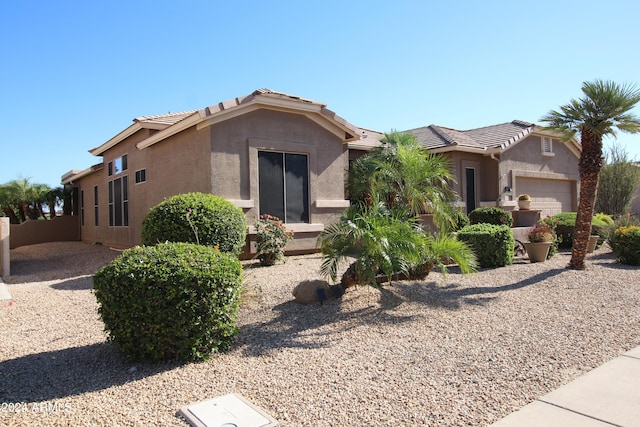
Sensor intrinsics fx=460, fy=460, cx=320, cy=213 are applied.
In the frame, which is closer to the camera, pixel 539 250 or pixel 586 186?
pixel 586 186

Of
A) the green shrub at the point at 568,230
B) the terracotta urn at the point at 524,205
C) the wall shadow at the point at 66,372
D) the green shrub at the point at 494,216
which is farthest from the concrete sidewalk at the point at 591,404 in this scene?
the terracotta urn at the point at 524,205

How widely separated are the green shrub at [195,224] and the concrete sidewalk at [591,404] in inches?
256

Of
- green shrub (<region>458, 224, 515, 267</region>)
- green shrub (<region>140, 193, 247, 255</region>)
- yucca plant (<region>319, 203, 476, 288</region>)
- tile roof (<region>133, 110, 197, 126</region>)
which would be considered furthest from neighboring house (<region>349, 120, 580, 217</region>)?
yucca plant (<region>319, 203, 476, 288</region>)

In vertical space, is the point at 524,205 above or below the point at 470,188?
below

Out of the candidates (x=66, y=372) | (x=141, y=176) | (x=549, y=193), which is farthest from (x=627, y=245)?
(x=141, y=176)

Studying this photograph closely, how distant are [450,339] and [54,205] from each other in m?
25.2

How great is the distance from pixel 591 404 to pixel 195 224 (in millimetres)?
7296

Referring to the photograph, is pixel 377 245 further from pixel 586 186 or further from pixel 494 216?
pixel 494 216

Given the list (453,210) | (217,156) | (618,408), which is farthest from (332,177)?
(618,408)

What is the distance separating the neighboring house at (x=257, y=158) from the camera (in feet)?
36.9

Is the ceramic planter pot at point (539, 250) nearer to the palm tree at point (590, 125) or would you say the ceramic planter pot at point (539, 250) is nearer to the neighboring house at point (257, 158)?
the palm tree at point (590, 125)

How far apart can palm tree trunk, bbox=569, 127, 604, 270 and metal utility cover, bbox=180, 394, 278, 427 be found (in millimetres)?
9056

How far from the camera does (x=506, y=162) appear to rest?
1842cm

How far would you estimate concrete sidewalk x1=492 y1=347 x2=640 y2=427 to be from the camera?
3543 millimetres
